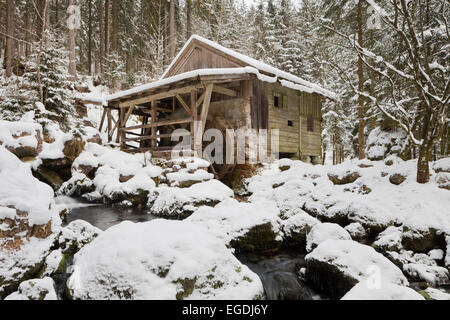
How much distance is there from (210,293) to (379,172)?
24.4ft

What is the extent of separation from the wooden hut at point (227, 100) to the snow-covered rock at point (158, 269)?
26.2 feet

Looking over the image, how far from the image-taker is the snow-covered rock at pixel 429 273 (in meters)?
4.13

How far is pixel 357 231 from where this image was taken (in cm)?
589

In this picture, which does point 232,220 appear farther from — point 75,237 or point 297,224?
point 75,237

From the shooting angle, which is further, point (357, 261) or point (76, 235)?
point (76, 235)

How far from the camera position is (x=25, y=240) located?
11.9 feet

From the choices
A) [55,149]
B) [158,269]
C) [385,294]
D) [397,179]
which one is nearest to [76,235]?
[158,269]

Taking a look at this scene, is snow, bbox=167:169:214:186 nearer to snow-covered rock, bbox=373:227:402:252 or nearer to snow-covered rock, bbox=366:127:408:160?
snow-covered rock, bbox=373:227:402:252

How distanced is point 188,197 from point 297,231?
338 cm

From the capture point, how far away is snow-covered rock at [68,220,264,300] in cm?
270

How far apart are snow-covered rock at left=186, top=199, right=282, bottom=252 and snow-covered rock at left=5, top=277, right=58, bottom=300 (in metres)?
2.96

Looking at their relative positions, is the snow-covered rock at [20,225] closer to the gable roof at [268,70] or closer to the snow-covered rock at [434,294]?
the snow-covered rock at [434,294]

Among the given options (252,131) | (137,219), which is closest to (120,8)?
(252,131)
